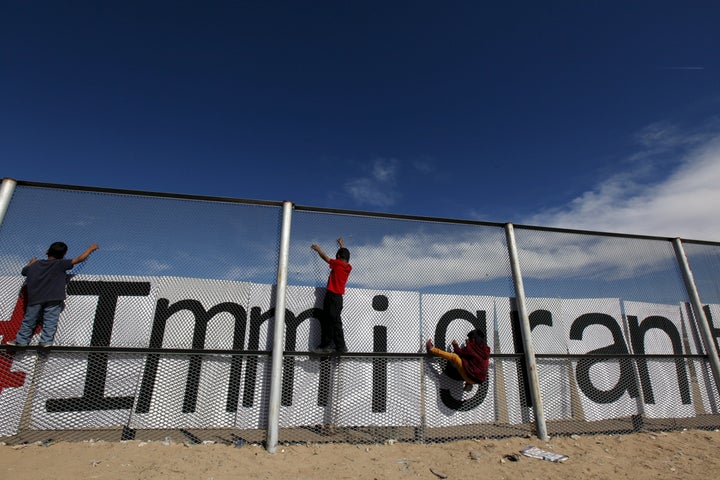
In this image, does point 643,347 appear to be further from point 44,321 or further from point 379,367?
point 44,321

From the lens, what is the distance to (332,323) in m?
3.38

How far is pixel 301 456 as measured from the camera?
2.91 metres

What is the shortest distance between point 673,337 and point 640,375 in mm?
762

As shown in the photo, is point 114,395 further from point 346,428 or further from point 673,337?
point 673,337

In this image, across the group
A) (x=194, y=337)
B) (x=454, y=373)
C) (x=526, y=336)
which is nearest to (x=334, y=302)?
(x=194, y=337)

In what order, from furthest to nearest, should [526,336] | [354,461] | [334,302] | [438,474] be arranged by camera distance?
1. [526,336]
2. [334,302]
3. [354,461]
4. [438,474]

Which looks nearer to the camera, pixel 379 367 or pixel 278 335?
pixel 278 335

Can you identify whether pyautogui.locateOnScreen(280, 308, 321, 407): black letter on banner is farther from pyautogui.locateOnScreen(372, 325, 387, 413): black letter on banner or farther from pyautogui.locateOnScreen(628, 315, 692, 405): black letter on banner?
pyautogui.locateOnScreen(628, 315, 692, 405): black letter on banner

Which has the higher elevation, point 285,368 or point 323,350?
point 323,350

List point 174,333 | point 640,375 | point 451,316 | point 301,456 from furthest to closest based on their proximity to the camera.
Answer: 1. point 640,375
2. point 451,316
3. point 174,333
4. point 301,456

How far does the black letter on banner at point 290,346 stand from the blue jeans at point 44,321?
6.61 feet

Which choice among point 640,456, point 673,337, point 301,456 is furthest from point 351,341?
point 673,337

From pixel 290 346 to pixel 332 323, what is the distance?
0.47 metres

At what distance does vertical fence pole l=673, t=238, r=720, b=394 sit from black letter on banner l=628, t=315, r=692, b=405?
10.7 inches
